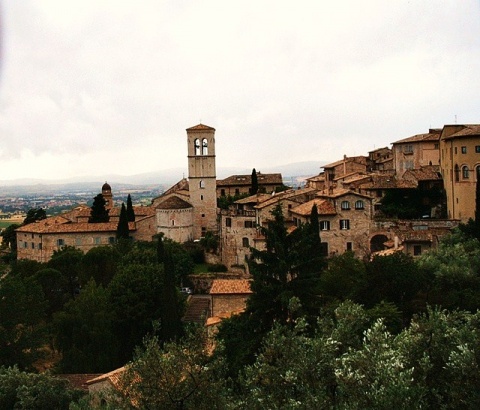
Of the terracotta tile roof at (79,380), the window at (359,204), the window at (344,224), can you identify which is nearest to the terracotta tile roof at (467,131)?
the window at (359,204)

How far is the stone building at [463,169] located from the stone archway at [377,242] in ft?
16.8

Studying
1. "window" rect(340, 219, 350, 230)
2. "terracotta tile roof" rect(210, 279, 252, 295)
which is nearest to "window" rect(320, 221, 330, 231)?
"window" rect(340, 219, 350, 230)

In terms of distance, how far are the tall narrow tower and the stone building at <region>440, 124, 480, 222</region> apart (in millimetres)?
20758

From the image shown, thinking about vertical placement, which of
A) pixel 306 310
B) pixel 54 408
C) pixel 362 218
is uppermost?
pixel 362 218

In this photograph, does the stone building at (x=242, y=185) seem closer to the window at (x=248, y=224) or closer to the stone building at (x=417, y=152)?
the stone building at (x=417, y=152)

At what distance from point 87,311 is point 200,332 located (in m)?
18.3

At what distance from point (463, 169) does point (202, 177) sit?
2291 cm

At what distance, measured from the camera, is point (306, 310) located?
870 inches

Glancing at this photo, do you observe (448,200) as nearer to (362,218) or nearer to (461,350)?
(362,218)

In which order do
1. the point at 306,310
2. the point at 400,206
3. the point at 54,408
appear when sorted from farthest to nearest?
the point at 400,206, the point at 306,310, the point at 54,408

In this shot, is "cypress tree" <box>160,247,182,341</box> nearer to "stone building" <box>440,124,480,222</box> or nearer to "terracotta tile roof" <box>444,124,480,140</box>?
"stone building" <box>440,124,480,222</box>

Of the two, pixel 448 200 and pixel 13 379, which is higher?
pixel 448 200

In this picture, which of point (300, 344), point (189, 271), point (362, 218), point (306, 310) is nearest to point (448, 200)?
point (362, 218)

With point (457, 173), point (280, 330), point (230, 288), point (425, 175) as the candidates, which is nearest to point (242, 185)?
point (425, 175)
